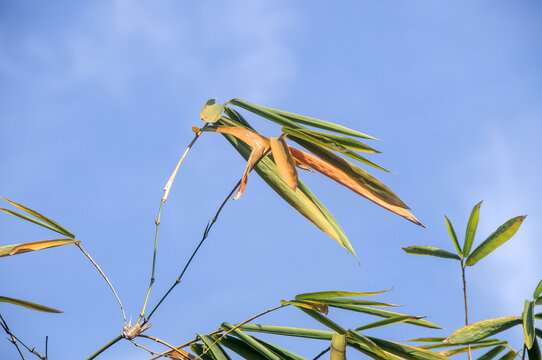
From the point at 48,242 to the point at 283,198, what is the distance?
27.3 inches

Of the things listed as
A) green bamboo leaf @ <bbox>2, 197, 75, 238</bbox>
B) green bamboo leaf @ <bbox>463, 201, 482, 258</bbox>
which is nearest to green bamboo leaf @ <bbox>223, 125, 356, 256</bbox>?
green bamboo leaf @ <bbox>463, 201, 482, 258</bbox>

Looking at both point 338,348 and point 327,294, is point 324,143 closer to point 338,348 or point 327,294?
point 327,294

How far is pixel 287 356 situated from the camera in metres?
1.44

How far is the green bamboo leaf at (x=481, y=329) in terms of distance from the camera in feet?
4.11

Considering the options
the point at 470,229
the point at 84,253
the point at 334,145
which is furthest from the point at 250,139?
the point at 470,229

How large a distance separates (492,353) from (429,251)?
0.36 metres

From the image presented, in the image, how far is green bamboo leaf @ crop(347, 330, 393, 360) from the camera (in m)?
1.26

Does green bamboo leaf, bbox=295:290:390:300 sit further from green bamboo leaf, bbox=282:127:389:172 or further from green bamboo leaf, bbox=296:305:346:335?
green bamboo leaf, bbox=282:127:389:172

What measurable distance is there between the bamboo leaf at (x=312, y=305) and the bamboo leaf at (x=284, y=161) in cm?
36

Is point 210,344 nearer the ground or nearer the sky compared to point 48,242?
nearer the ground

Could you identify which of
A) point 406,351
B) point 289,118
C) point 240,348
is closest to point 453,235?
point 406,351

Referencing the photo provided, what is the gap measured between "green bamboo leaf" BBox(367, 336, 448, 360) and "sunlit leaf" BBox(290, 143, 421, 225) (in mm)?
366

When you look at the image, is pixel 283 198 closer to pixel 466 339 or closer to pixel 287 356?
pixel 287 356

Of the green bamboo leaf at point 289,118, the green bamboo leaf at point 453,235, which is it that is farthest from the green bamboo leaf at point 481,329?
the green bamboo leaf at point 289,118
